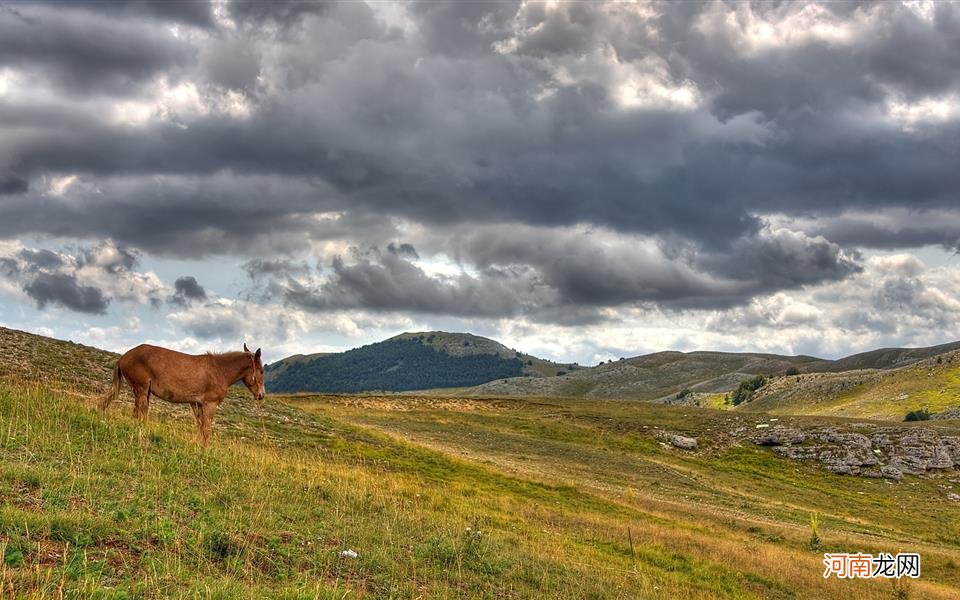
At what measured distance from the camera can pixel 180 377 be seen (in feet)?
69.5

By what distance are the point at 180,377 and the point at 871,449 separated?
2969 inches

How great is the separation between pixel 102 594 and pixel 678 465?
211ft

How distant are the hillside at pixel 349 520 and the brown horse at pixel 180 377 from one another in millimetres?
944

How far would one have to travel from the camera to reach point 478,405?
92.6 metres

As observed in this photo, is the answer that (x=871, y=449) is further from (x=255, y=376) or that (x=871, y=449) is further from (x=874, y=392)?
(x=255, y=376)

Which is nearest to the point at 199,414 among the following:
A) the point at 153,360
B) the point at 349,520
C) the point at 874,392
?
the point at 153,360

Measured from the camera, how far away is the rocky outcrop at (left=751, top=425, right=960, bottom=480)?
219ft

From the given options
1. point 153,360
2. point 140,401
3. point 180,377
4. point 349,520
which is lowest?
point 349,520

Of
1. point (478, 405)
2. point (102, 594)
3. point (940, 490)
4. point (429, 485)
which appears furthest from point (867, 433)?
point (102, 594)

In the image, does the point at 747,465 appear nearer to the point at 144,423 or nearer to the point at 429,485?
the point at 429,485

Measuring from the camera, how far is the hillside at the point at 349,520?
34.3 feet

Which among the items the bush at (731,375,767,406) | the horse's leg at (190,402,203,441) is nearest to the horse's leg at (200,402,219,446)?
the horse's leg at (190,402,203,441)

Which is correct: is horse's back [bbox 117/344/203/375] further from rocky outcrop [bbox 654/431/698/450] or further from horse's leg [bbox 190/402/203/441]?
rocky outcrop [bbox 654/431/698/450]

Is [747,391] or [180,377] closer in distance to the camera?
[180,377]
